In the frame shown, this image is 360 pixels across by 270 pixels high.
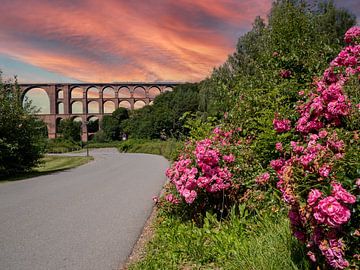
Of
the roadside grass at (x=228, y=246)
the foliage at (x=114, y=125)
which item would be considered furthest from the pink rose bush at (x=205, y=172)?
the foliage at (x=114, y=125)

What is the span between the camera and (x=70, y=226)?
20.3 ft

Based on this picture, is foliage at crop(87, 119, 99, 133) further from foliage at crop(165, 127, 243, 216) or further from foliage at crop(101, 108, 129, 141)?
foliage at crop(165, 127, 243, 216)

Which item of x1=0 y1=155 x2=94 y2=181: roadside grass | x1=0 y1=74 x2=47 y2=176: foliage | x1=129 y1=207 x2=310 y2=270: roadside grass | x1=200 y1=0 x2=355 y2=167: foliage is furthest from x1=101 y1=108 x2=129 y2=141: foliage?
x1=129 y1=207 x2=310 y2=270: roadside grass

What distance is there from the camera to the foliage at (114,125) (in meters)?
91.8

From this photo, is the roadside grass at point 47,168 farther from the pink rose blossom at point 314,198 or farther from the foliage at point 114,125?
the foliage at point 114,125

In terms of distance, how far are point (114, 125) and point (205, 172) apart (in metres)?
88.7

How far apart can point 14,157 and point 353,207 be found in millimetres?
16791

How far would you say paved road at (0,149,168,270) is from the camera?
14.7 ft

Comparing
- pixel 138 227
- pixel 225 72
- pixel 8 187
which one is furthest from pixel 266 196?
pixel 225 72

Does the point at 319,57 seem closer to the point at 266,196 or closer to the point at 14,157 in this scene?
the point at 266,196

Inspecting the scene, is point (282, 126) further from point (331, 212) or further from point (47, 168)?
point (47, 168)

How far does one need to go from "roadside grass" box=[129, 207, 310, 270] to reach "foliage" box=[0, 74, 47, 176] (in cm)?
1285

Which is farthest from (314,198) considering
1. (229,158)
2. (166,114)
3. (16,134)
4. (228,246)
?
(166,114)

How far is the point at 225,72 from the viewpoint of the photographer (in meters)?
27.9
